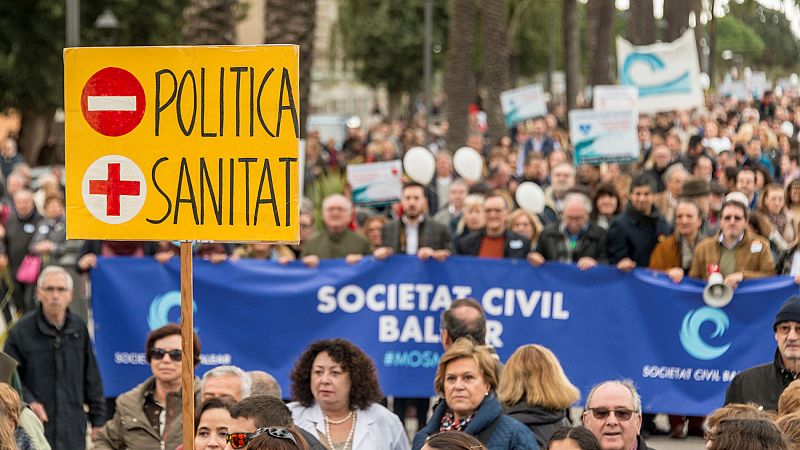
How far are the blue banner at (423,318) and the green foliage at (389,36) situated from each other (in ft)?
151

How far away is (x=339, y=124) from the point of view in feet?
123

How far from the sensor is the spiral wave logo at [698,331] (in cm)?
1077

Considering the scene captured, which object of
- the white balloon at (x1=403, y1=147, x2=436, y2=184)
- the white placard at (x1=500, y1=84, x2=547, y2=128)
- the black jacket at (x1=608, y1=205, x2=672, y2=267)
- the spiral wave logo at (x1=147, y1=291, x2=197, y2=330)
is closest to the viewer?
the spiral wave logo at (x1=147, y1=291, x2=197, y2=330)

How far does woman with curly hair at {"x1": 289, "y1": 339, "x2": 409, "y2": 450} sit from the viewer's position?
7566 mm

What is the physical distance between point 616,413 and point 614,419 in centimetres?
3

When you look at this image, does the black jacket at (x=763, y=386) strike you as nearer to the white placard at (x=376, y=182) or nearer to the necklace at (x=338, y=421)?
the necklace at (x=338, y=421)

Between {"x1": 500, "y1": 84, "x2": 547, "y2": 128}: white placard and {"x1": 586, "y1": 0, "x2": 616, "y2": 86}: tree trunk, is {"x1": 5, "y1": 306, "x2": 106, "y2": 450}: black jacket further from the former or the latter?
{"x1": 586, "y1": 0, "x2": 616, "y2": 86}: tree trunk

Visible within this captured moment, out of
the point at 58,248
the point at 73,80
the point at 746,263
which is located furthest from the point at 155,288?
the point at 73,80

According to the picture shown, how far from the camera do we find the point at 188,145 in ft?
20.9

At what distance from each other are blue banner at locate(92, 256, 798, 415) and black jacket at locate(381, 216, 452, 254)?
2.62 feet

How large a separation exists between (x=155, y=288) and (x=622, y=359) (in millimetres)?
3472

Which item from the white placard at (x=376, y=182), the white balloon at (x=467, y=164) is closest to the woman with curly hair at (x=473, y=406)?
the white placard at (x=376, y=182)

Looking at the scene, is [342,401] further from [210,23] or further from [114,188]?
[210,23]

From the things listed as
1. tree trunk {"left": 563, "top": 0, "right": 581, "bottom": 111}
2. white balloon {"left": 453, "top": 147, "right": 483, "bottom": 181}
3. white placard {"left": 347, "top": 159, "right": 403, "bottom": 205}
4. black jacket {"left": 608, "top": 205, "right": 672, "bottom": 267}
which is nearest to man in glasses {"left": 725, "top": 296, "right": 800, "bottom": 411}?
black jacket {"left": 608, "top": 205, "right": 672, "bottom": 267}
